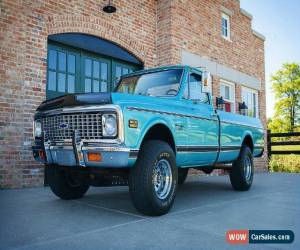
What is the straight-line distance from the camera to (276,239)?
3.27 meters

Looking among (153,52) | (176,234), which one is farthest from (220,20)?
(176,234)

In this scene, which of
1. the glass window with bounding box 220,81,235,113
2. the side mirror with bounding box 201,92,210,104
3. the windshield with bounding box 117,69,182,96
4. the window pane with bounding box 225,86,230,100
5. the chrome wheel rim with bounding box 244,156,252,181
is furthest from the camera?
the window pane with bounding box 225,86,230,100

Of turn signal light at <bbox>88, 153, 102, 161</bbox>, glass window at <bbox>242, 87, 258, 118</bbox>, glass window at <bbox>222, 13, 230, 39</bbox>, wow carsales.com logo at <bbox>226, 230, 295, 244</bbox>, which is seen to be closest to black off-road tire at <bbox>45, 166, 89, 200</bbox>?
turn signal light at <bbox>88, 153, 102, 161</bbox>

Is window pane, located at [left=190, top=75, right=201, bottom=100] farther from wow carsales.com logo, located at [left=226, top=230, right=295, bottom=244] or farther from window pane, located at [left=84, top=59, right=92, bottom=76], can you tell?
window pane, located at [left=84, top=59, right=92, bottom=76]

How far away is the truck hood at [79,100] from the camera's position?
12.6 ft

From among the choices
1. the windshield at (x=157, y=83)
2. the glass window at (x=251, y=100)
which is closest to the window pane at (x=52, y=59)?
the windshield at (x=157, y=83)

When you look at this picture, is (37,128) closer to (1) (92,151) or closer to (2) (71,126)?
(2) (71,126)

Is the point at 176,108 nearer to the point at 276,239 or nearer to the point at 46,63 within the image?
the point at 276,239

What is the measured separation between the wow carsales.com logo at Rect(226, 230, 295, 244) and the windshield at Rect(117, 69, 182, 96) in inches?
91.5

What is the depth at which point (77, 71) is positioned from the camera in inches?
306

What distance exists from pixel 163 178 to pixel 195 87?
5.85 feet

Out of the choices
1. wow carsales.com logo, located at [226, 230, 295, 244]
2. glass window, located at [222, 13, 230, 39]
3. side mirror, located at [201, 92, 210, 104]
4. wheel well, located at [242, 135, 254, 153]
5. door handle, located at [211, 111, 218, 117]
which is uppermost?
glass window, located at [222, 13, 230, 39]

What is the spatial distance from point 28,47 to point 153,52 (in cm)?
402

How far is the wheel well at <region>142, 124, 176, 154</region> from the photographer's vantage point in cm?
437
